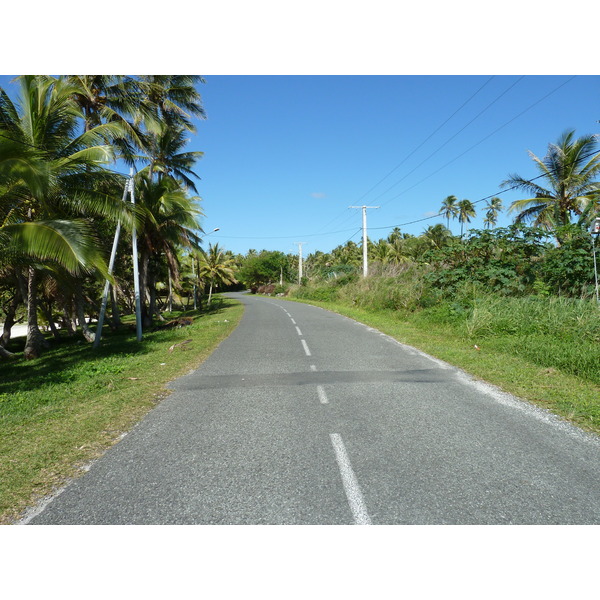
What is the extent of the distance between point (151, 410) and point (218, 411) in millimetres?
1073

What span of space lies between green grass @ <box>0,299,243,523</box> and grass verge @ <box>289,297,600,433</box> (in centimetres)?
586

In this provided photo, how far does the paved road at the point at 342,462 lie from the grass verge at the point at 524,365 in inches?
15.6

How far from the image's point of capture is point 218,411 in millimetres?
5531

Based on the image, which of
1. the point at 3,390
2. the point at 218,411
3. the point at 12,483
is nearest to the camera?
the point at 12,483

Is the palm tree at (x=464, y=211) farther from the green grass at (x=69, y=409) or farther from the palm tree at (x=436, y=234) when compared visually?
the green grass at (x=69, y=409)

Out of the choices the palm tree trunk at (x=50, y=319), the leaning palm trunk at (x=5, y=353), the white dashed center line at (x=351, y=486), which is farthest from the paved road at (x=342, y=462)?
the palm tree trunk at (x=50, y=319)

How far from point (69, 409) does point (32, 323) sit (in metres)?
9.33

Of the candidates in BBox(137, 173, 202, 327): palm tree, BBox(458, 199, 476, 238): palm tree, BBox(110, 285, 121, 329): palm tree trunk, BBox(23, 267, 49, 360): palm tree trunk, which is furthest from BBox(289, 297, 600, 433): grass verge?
BBox(458, 199, 476, 238): palm tree

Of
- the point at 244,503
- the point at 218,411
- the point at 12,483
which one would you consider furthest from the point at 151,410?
the point at 244,503

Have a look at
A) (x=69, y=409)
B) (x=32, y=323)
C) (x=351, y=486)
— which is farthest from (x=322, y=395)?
(x=32, y=323)

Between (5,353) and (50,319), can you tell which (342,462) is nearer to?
(5,353)

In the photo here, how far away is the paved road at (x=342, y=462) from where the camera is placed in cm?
301

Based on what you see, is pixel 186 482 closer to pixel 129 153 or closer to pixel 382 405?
pixel 382 405

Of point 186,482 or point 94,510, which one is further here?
point 186,482
